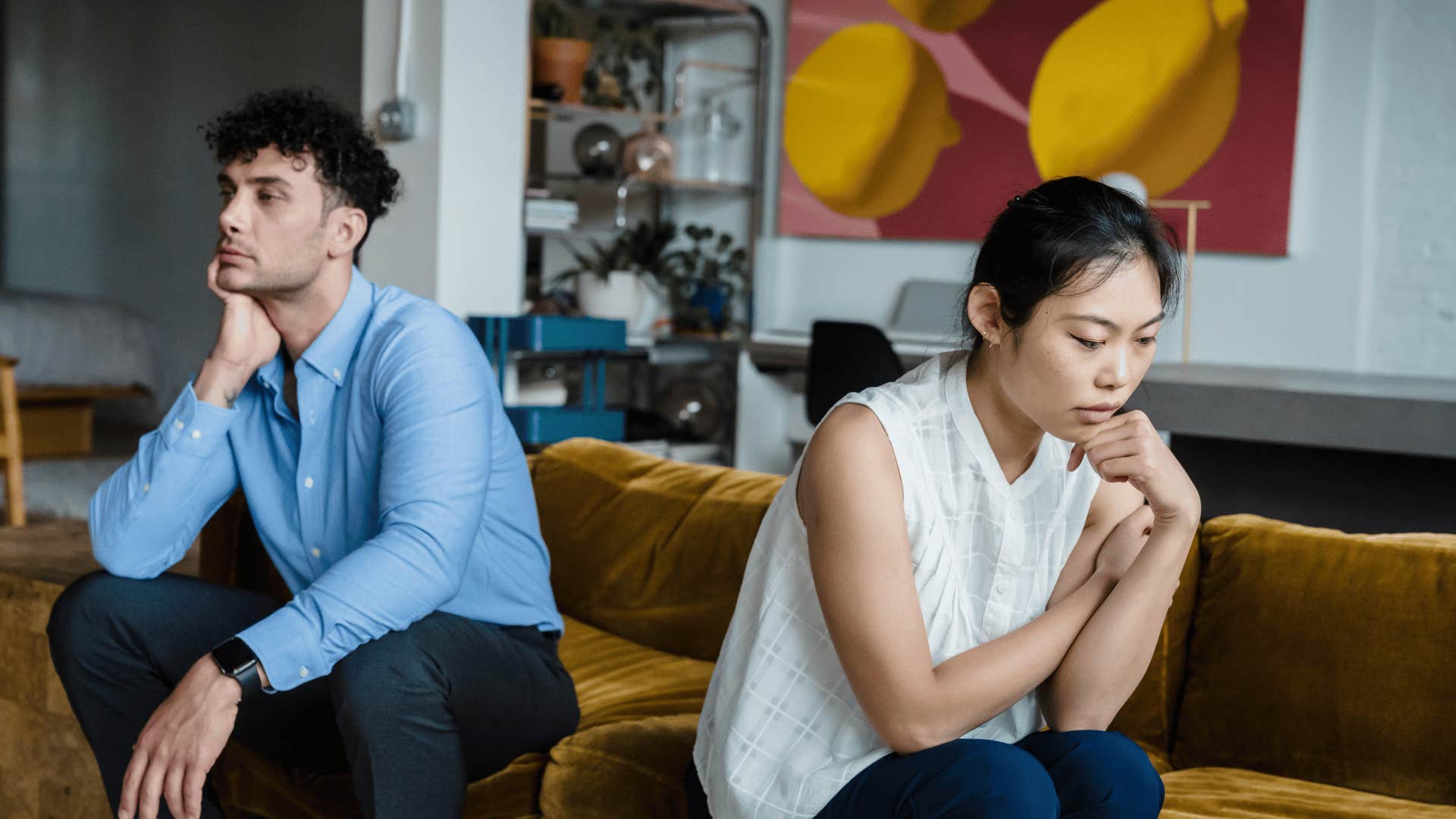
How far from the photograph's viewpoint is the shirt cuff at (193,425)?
1755mm

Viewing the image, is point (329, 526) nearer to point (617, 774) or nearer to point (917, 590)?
point (617, 774)

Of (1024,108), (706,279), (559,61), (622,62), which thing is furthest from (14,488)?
(1024,108)

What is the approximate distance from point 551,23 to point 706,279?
3.73 ft

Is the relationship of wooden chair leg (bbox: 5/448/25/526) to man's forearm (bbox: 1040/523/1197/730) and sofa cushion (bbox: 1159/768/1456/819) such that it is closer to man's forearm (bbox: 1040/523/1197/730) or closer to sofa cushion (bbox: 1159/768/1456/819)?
sofa cushion (bbox: 1159/768/1456/819)

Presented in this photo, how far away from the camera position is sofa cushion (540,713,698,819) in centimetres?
166

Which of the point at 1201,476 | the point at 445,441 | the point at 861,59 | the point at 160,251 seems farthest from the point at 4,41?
the point at 445,441

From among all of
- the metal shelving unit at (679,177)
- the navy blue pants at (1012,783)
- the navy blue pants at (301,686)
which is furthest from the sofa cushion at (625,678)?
the metal shelving unit at (679,177)

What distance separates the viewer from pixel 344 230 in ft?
5.99

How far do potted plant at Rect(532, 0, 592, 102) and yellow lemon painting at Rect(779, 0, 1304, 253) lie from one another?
104 cm

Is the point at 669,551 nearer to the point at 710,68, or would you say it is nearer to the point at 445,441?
the point at 445,441

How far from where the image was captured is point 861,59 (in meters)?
5.09

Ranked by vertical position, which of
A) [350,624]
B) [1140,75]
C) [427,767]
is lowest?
[427,767]

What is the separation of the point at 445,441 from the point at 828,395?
7.99 ft

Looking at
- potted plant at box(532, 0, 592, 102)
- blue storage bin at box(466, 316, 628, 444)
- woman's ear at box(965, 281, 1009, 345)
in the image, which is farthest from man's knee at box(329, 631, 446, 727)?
potted plant at box(532, 0, 592, 102)
